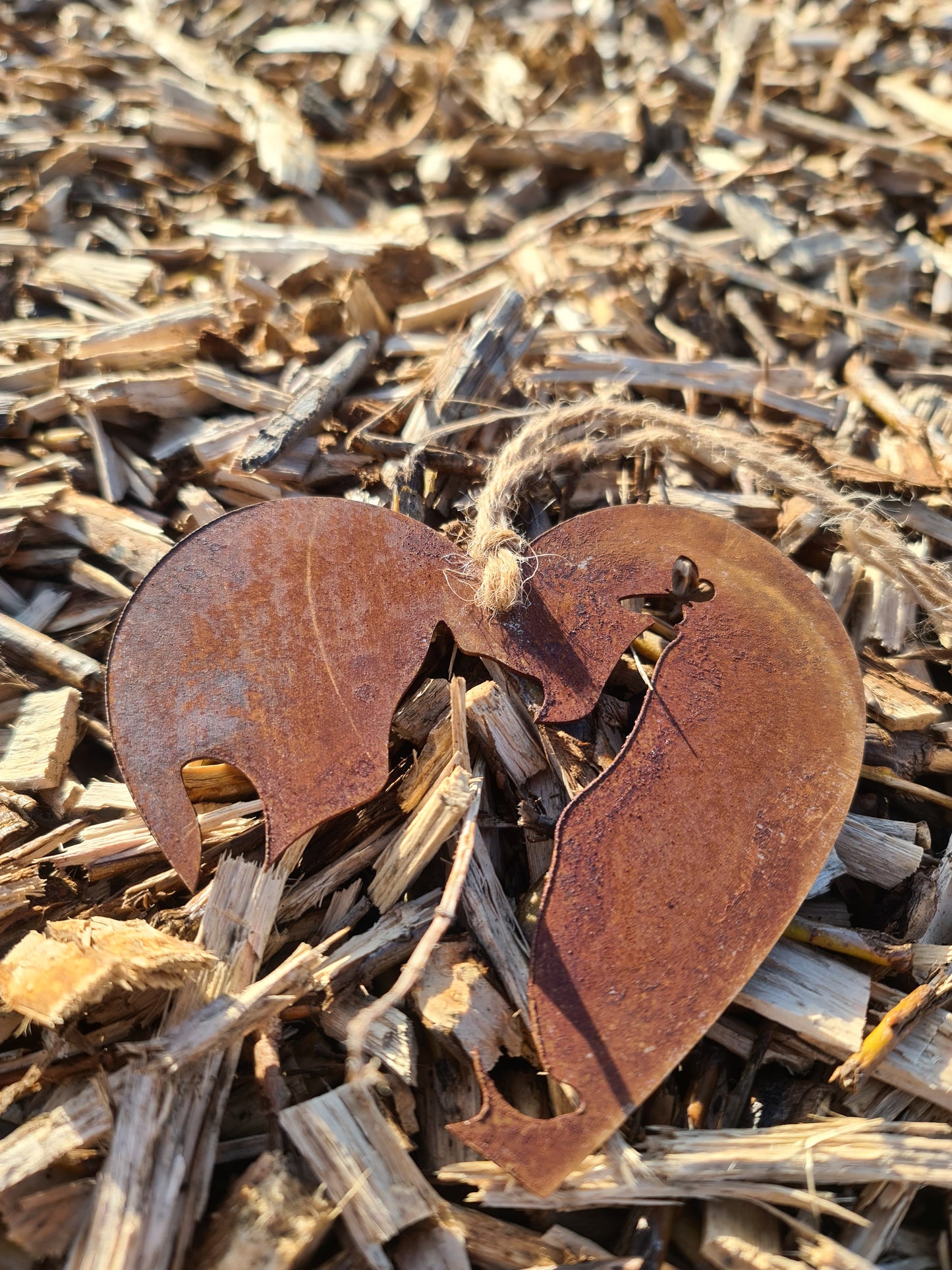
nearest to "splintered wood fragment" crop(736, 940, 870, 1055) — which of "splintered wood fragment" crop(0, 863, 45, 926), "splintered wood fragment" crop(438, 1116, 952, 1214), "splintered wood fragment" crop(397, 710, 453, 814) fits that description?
"splintered wood fragment" crop(438, 1116, 952, 1214)

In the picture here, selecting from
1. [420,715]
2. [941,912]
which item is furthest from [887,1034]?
[420,715]

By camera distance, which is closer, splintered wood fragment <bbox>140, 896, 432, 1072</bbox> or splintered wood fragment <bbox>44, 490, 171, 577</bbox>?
splintered wood fragment <bbox>140, 896, 432, 1072</bbox>

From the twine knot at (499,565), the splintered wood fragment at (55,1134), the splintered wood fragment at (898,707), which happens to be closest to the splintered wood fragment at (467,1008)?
the splintered wood fragment at (55,1134)

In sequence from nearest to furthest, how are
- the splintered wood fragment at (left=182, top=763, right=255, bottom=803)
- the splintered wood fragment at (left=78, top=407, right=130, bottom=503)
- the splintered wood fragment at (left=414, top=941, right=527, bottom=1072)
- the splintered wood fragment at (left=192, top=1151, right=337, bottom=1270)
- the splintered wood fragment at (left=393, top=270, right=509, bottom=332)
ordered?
the splintered wood fragment at (left=192, top=1151, right=337, bottom=1270) < the splintered wood fragment at (left=414, top=941, right=527, bottom=1072) < the splintered wood fragment at (left=182, top=763, right=255, bottom=803) < the splintered wood fragment at (left=78, top=407, right=130, bottom=503) < the splintered wood fragment at (left=393, top=270, right=509, bottom=332)

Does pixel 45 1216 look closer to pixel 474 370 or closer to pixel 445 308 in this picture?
pixel 474 370

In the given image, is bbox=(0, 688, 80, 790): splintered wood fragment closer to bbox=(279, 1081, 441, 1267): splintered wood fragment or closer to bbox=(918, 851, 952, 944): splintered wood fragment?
bbox=(279, 1081, 441, 1267): splintered wood fragment
